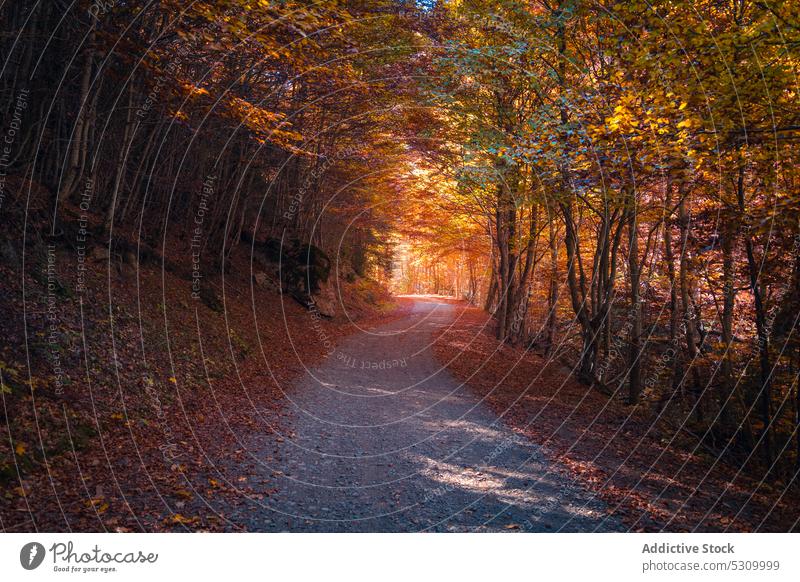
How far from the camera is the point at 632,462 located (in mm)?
7633

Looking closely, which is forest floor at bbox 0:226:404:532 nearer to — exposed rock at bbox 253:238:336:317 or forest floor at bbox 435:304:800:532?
forest floor at bbox 435:304:800:532

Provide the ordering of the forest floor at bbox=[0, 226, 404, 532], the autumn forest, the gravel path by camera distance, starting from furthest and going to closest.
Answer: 1. the autumn forest
2. the gravel path
3. the forest floor at bbox=[0, 226, 404, 532]

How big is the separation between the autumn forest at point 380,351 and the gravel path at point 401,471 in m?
0.06

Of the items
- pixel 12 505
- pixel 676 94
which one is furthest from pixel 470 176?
pixel 12 505

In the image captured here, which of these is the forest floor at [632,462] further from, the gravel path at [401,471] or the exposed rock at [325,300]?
the exposed rock at [325,300]

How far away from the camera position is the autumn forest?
18.8ft

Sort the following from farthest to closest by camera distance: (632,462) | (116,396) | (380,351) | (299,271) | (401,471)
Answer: (299,271), (380,351), (632,462), (116,396), (401,471)

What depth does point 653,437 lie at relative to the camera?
9.93 meters

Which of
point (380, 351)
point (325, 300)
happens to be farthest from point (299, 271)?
point (380, 351)

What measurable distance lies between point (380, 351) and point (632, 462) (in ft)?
36.7

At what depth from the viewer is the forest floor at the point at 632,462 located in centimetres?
578

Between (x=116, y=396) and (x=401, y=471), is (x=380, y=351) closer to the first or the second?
(x=401, y=471)

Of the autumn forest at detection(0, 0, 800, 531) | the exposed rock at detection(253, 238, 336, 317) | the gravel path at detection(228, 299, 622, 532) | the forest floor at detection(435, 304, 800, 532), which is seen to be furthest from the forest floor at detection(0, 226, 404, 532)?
the exposed rock at detection(253, 238, 336, 317)

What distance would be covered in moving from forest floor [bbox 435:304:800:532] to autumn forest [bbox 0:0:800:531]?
7cm
